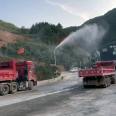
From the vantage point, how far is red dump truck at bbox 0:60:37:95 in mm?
31428

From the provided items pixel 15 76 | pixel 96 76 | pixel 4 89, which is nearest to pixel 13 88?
pixel 15 76

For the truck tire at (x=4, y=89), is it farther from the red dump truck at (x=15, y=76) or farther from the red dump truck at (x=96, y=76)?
the red dump truck at (x=96, y=76)

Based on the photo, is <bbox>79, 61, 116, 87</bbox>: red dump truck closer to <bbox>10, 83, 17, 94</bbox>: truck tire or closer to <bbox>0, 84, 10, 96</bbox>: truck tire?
<bbox>10, 83, 17, 94</bbox>: truck tire

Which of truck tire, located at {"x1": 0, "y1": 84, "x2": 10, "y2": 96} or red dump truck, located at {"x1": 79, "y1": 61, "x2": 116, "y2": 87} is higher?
red dump truck, located at {"x1": 79, "y1": 61, "x2": 116, "y2": 87}

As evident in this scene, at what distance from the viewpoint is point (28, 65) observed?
119 ft

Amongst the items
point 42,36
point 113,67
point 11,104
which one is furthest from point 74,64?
point 11,104

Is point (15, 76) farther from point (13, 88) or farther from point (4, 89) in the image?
point (4, 89)

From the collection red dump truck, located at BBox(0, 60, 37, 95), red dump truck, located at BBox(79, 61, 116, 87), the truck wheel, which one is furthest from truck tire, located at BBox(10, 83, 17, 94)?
red dump truck, located at BBox(79, 61, 116, 87)

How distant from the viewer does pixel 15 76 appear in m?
33.6

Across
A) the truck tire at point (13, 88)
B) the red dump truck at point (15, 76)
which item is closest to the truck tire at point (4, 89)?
the red dump truck at point (15, 76)

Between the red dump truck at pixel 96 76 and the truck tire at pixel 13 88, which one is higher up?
the red dump truck at pixel 96 76

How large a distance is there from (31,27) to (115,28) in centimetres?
4029

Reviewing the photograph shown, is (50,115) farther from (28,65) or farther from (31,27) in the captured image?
(31,27)

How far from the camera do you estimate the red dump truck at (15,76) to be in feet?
103
